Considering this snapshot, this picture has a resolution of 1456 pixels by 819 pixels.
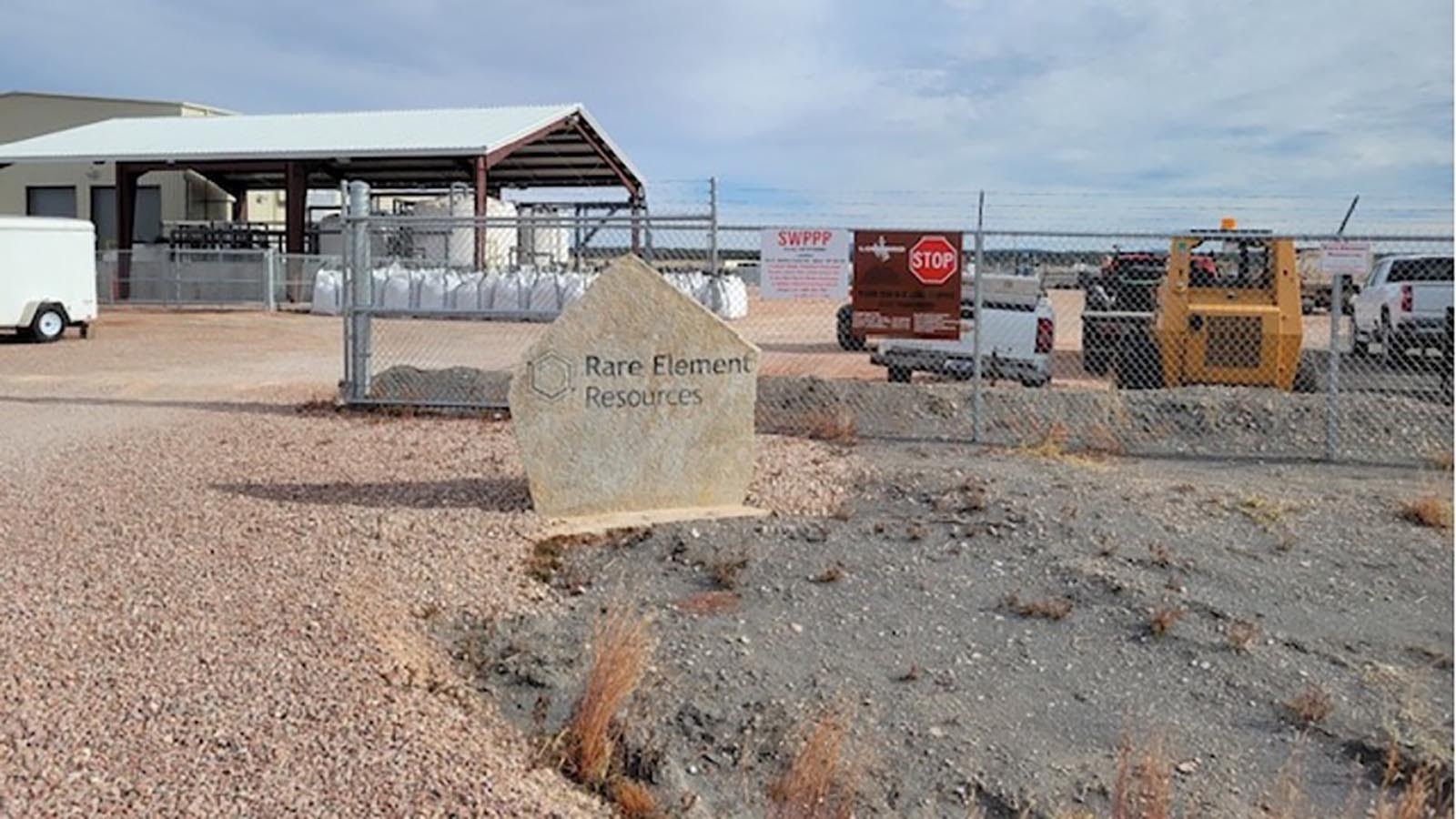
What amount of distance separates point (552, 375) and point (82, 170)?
40.6 meters

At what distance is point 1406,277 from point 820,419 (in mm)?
13352

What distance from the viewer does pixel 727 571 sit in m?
7.57

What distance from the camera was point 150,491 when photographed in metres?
9.09

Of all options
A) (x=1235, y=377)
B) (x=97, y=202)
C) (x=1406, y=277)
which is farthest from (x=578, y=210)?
(x=1235, y=377)

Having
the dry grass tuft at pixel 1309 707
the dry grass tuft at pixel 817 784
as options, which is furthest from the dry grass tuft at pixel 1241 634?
the dry grass tuft at pixel 817 784

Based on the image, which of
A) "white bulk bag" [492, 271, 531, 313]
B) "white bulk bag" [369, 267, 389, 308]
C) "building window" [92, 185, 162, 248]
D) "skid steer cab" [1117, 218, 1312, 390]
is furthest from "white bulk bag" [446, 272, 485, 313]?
"building window" [92, 185, 162, 248]

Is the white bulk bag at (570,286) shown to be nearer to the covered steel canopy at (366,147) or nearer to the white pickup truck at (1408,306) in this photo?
the covered steel canopy at (366,147)

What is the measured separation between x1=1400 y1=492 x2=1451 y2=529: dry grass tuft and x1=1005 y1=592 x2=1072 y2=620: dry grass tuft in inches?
130

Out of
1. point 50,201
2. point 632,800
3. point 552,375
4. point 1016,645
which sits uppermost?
point 50,201

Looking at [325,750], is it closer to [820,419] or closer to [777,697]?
A: [777,697]

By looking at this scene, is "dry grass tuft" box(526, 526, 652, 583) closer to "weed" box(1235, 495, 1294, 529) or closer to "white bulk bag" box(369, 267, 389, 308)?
"weed" box(1235, 495, 1294, 529)

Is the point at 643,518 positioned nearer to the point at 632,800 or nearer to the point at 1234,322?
the point at 632,800

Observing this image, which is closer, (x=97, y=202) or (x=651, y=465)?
(x=651, y=465)

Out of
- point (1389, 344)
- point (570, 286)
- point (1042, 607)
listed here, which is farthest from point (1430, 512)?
point (570, 286)
